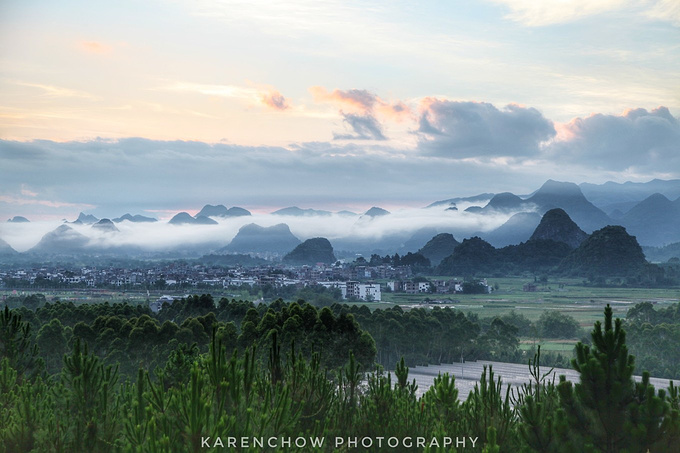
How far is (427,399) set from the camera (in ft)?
43.7

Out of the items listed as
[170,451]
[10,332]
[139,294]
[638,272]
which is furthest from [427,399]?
[638,272]

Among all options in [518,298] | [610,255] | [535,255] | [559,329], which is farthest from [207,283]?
[535,255]

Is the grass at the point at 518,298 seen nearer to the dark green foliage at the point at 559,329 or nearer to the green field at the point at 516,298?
the green field at the point at 516,298

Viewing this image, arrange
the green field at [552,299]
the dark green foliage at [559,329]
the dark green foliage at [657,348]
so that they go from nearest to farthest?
→ the dark green foliage at [657,348] → the dark green foliage at [559,329] → the green field at [552,299]

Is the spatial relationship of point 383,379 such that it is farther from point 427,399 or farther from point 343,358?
point 343,358

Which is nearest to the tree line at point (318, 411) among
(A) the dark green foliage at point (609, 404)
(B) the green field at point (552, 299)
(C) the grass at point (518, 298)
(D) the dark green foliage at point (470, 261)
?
(A) the dark green foliage at point (609, 404)

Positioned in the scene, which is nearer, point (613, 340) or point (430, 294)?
point (613, 340)

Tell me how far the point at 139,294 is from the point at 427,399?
94039mm

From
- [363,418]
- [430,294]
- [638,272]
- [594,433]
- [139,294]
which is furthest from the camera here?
[638,272]

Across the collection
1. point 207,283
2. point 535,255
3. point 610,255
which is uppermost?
point 610,255

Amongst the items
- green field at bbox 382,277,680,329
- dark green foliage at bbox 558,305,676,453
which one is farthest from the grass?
dark green foliage at bbox 558,305,676,453

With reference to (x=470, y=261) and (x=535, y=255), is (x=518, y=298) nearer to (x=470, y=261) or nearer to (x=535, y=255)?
(x=470, y=261)

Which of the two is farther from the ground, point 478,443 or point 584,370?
point 584,370

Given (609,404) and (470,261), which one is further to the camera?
(470,261)
